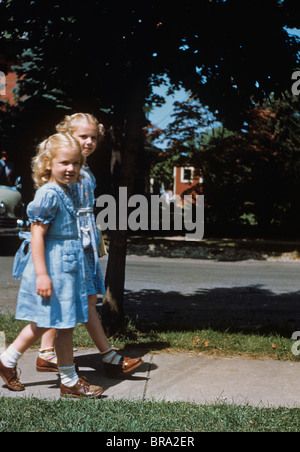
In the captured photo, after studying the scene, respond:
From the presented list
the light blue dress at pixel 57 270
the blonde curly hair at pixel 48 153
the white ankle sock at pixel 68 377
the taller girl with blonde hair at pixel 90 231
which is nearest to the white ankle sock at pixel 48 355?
the taller girl with blonde hair at pixel 90 231

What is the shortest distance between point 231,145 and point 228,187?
1.23 meters

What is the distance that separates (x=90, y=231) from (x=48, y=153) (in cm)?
60

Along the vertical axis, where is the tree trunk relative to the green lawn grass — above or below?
above

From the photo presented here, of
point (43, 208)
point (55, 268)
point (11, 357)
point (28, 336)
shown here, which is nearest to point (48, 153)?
point (43, 208)

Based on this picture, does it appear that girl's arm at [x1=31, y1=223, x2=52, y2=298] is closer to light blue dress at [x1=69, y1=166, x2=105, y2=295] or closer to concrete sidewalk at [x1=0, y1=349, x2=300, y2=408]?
light blue dress at [x1=69, y1=166, x2=105, y2=295]

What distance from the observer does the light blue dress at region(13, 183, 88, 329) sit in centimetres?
311

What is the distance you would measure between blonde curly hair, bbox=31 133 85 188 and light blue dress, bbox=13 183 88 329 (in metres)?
0.11

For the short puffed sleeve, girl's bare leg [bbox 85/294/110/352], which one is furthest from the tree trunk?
the short puffed sleeve

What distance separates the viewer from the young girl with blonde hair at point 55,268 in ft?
10.2

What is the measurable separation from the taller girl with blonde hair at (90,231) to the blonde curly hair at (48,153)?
0.70 feet

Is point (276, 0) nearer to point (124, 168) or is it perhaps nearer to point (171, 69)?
point (171, 69)

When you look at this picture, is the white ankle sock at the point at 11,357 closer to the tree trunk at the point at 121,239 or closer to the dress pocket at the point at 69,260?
the dress pocket at the point at 69,260

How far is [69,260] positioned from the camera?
3172mm
